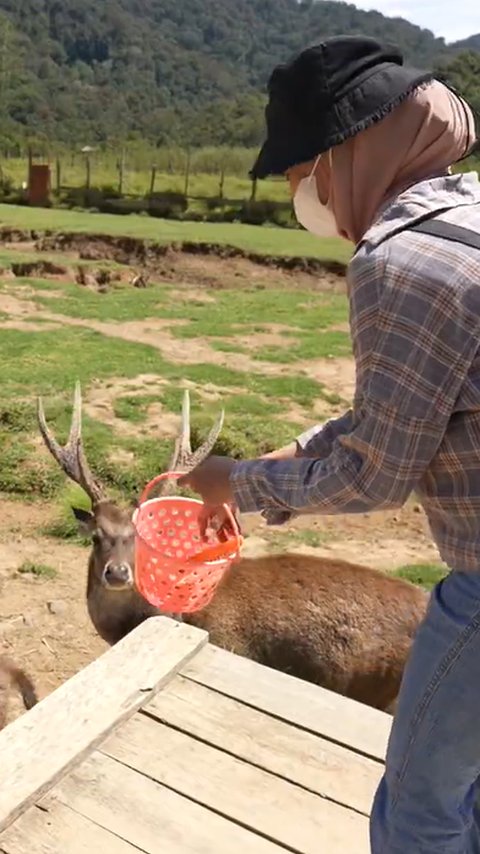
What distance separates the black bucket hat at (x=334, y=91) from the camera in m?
1.72

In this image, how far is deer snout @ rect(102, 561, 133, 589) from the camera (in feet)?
14.0

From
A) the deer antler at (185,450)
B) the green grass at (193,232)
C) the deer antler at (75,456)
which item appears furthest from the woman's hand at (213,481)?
the green grass at (193,232)

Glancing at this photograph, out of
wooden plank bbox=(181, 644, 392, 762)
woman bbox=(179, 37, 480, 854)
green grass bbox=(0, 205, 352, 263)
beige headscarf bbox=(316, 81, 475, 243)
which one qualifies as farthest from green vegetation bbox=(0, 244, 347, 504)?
green grass bbox=(0, 205, 352, 263)

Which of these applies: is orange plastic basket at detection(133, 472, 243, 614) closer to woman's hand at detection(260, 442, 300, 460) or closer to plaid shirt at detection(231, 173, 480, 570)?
woman's hand at detection(260, 442, 300, 460)

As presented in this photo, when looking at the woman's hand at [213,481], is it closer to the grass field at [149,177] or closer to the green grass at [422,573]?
the green grass at [422,573]

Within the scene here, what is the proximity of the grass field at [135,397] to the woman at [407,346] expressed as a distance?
3428mm

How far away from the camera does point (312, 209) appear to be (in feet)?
6.25

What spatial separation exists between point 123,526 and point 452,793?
2.74m

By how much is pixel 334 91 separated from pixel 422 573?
492cm

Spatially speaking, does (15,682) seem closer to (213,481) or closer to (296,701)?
(296,701)

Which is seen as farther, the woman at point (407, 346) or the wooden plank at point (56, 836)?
the wooden plank at point (56, 836)

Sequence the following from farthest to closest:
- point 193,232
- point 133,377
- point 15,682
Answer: point 193,232, point 133,377, point 15,682

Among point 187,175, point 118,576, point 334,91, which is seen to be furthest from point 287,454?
point 187,175

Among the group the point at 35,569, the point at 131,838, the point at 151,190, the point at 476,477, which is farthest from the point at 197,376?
the point at 151,190
